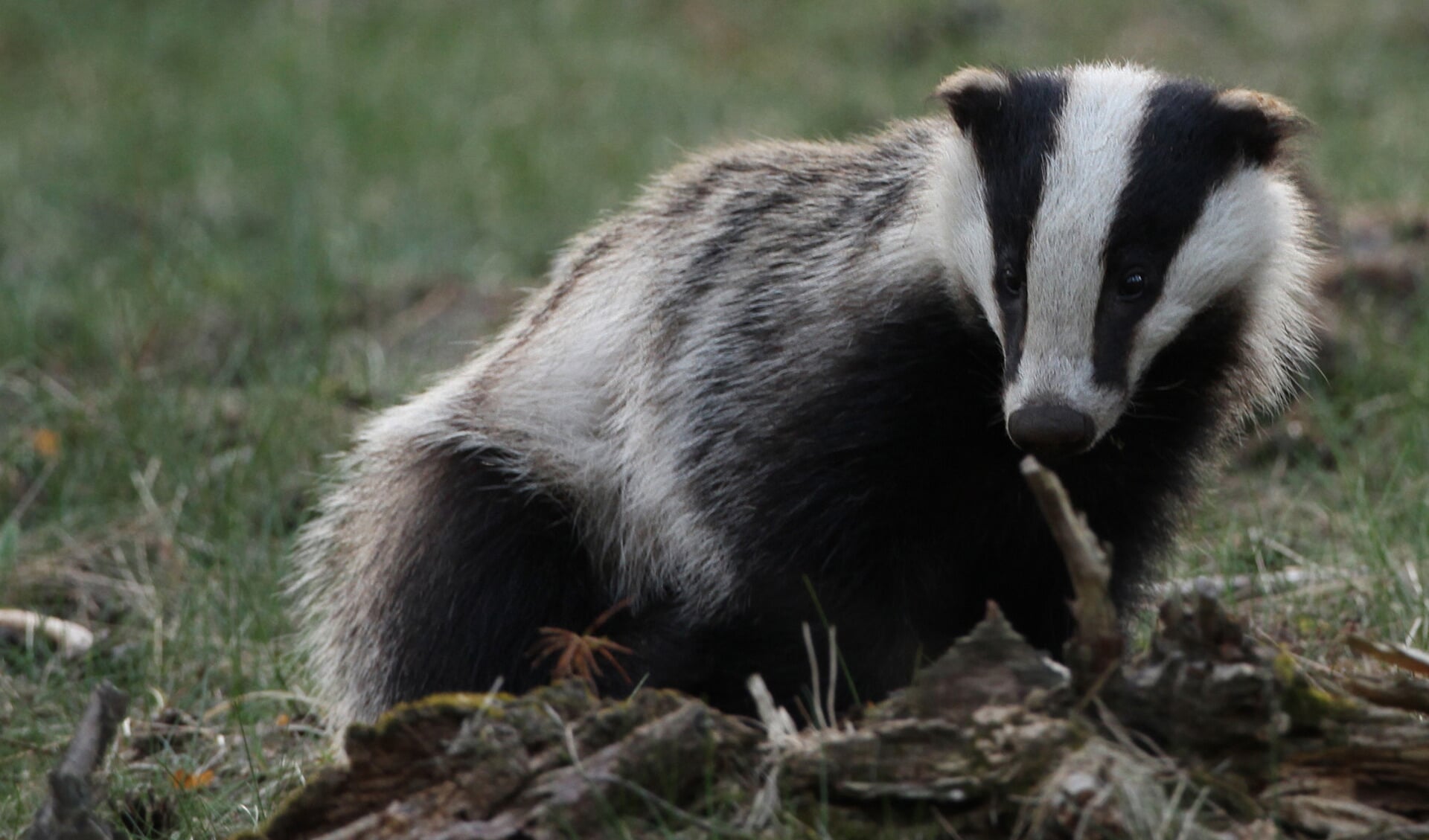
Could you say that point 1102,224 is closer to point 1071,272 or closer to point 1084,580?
point 1071,272

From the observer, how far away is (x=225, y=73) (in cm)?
951

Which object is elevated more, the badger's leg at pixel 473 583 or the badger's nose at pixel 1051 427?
the badger's nose at pixel 1051 427

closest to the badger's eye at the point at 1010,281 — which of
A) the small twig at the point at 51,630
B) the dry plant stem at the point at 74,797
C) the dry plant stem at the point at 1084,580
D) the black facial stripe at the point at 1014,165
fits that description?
the black facial stripe at the point at 1014,165

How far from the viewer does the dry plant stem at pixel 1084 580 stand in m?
1.97

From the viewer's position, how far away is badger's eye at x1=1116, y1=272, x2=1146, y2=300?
2594 mm

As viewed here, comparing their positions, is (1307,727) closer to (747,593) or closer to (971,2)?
(747,593)

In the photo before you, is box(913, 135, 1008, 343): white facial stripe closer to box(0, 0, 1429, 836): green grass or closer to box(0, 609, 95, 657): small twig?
box(0, 0, 1429, 836): green grass

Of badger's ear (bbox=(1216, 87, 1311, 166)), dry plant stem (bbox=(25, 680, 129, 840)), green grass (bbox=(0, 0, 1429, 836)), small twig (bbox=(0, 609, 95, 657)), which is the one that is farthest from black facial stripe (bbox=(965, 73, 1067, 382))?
small twig (bbox=(0, 609, 95, 657))

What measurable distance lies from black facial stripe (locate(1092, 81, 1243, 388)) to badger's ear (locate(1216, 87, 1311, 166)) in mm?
12

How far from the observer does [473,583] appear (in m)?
3.15

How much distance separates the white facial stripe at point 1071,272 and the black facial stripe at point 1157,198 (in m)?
0.02

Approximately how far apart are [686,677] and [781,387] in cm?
58

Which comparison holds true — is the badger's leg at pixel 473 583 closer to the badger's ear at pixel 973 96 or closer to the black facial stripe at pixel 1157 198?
the badger's ear at pixel 973 96

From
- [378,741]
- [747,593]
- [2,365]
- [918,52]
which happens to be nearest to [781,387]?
[747,593]
